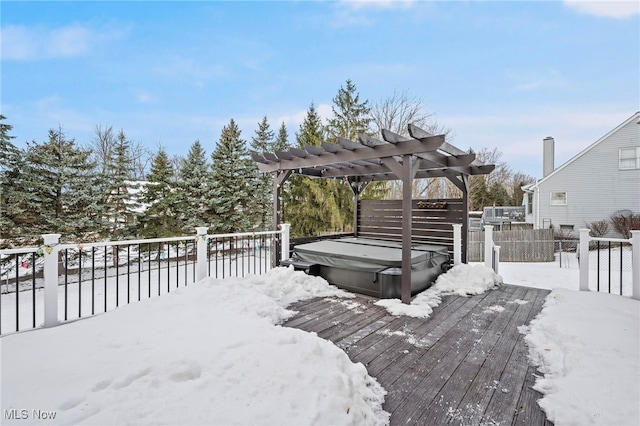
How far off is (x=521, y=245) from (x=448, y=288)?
27.8 feet

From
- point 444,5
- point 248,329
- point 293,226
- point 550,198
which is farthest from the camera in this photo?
point 550,198

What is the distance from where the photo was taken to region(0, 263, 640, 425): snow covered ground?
4.93 feet

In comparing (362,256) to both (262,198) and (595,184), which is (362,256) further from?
(595,184)

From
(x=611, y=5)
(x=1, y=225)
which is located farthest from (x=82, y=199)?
(x=611, y=5)

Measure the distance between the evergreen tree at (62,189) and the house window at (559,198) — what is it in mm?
18967

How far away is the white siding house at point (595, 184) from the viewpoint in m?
12.0

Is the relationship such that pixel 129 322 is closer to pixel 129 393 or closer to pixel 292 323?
pixel 129 393

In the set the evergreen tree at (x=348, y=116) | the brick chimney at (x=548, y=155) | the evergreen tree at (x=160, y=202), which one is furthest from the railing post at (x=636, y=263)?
the brick chimney at (x=548, y=155)

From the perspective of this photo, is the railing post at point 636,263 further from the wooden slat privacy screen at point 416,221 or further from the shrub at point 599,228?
the shrub at point 599,228

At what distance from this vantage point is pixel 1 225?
27.6 feet

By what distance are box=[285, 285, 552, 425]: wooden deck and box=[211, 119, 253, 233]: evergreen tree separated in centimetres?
982

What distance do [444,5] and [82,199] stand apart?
12251mm

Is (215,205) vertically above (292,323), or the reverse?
(215,205)

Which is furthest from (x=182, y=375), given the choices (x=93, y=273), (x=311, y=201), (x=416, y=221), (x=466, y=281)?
(x=311, y=201)
